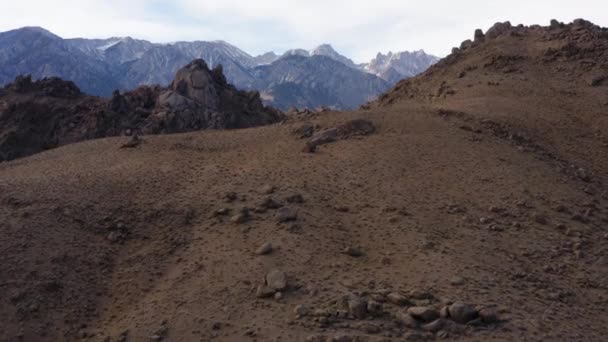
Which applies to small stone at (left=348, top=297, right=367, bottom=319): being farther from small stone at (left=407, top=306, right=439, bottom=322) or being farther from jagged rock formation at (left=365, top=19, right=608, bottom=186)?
jagged rock formation at (left=365, top=19, right=608, bottom=186)

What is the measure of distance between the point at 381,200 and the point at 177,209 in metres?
3.74

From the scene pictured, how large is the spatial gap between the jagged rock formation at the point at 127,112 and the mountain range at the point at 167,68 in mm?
86958

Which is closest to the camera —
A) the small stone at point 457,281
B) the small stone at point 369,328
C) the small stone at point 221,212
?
the small stone at point 369,328

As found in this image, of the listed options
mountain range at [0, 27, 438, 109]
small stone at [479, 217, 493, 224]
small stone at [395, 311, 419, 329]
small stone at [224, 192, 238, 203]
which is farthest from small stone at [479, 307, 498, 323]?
mountain range at [0, 27, 438, 109]

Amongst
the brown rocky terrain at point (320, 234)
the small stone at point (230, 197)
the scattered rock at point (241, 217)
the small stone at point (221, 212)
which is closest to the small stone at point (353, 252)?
the brown rocky terrain at point (320, 234)

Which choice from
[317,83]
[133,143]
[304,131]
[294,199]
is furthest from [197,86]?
[317,83]

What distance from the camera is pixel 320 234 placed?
1004 cm

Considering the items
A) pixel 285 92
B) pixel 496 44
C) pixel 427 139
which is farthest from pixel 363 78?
pixel 427 139

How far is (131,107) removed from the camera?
25.0m

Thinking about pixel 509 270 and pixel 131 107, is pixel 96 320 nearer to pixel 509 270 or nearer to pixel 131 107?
pixel 509 270

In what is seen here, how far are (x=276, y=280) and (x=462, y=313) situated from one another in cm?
255

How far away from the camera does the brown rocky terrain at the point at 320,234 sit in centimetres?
802

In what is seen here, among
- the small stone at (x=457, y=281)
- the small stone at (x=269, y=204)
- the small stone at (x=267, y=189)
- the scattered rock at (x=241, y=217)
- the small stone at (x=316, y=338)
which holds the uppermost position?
the small stone at (x=267, y=189)

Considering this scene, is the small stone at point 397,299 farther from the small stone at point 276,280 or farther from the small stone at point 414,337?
the small stone at point 276,280
